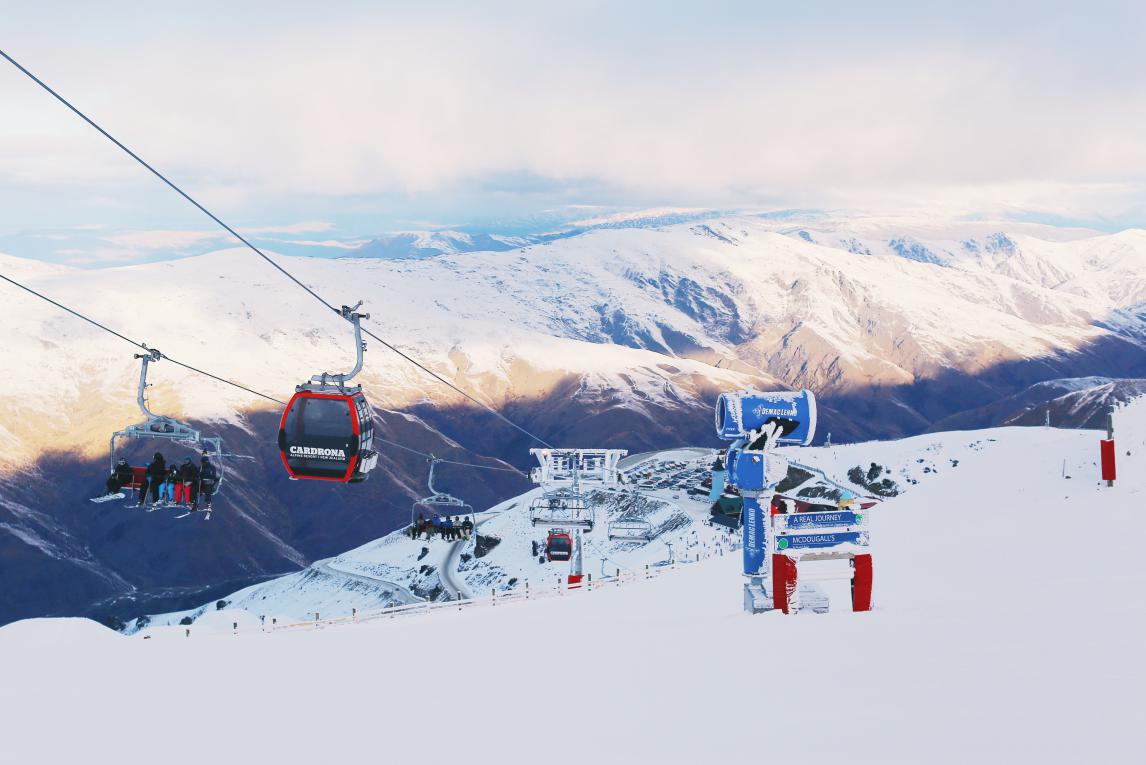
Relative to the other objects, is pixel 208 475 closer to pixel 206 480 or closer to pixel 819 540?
pixel 206 480

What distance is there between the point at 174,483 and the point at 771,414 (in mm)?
20332

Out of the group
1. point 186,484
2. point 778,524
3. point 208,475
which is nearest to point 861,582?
point 778,524

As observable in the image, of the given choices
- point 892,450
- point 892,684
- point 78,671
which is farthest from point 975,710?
point 892,450

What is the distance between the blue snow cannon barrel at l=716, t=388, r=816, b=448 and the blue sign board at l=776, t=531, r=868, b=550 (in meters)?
3.91

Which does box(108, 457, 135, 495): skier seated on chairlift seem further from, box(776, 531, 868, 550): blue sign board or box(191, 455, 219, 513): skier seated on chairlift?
box(776, 531, 868, 550): blue sign board

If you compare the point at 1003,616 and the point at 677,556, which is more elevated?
the point at 1003,616

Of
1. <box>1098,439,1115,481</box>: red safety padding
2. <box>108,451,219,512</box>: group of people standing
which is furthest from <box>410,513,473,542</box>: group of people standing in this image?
<box>1098,439,1115,481</box>: red safety padding

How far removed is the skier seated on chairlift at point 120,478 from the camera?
109 feet

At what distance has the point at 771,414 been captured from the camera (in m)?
32.4

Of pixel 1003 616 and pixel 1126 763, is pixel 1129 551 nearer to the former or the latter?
pixel 1003 616

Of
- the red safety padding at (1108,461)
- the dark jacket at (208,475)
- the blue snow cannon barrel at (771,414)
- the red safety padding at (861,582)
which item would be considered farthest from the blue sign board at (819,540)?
the red safety padding at (1108,461)

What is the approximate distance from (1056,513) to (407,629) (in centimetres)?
2747

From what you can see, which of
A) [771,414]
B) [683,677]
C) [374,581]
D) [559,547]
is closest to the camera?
[683,677]

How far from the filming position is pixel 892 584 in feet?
103
